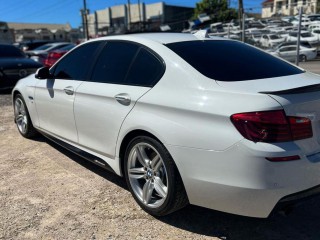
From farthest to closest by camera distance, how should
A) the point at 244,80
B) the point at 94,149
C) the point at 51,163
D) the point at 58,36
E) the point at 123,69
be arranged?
A: the point at 58,36
the point at 51,163
the point at 94,149
the point at 123,69
the point at 244,80

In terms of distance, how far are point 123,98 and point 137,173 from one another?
27.4 inches

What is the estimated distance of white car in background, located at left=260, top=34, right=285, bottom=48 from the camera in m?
24.5

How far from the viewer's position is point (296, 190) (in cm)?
268

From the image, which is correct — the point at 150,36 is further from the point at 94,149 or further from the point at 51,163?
the point at 51,163

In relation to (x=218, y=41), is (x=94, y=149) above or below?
below

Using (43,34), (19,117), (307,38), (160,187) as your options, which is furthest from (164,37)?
(43,34)

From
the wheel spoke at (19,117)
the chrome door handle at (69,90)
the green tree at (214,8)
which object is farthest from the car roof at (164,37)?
the green tree at (214,8)

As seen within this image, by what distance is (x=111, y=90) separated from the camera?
12.2 feet

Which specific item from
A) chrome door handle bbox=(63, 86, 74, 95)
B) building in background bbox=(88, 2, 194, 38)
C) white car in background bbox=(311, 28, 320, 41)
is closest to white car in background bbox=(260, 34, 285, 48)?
white car in background bbox=(311, 28, 320, 41)

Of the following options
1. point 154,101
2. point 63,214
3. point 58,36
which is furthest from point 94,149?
point 58,36

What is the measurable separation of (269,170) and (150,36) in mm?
1970

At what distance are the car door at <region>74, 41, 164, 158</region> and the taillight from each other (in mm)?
1008

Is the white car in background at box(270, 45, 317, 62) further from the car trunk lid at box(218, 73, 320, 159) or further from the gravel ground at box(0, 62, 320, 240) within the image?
the car trunk lid at box(218, 73, 320, 159)

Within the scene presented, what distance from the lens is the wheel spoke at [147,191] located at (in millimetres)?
3408
